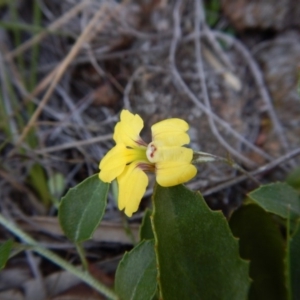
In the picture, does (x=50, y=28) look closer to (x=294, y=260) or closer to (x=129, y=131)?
(x=129, y=131)

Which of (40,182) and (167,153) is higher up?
(167,153)

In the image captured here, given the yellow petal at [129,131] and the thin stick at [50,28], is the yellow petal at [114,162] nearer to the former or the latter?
the yellow petal at [129,131]

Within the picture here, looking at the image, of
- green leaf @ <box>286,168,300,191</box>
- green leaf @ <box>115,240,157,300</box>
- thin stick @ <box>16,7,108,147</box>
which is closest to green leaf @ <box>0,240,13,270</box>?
green leaf @ <box>115,240,157,300</box>

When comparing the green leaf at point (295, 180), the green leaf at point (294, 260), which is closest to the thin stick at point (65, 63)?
the green leaf at point (295, 180)

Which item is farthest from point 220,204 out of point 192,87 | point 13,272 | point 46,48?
point 46,48

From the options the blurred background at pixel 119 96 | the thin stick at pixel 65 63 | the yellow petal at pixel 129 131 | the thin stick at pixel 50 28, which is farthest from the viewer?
the thin stick at pixel 50 28

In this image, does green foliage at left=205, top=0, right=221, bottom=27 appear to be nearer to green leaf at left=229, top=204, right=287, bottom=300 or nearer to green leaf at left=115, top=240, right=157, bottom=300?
green leaf at left=229, top=204, right=287, bottom=300

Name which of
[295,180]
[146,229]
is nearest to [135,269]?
[146,229]
